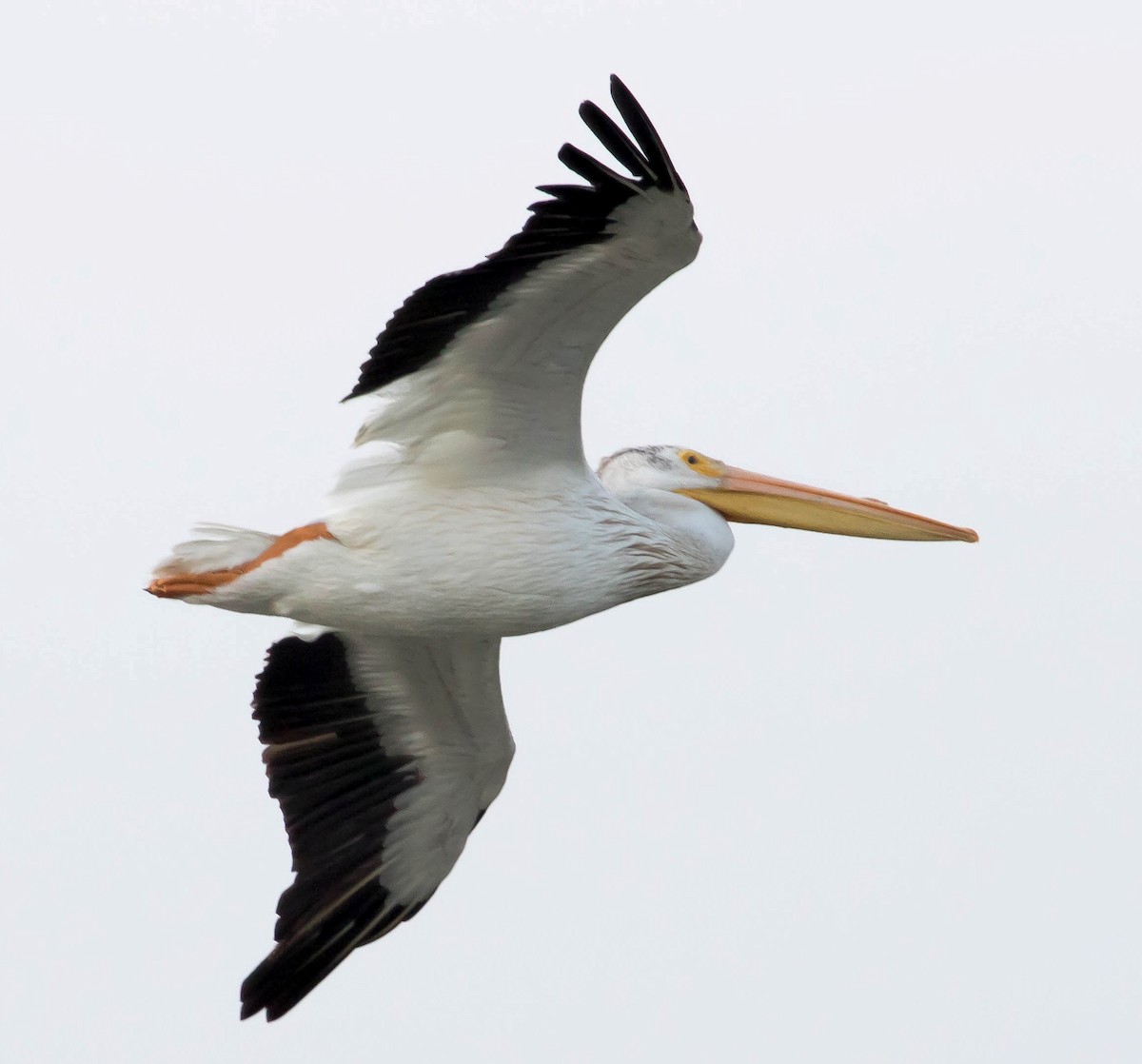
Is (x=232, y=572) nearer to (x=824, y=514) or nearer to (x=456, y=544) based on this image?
(x=456, y=544)

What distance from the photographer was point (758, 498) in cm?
994

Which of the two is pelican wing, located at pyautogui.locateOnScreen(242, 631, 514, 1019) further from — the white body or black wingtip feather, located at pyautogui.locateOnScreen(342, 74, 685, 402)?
black wingtip feather, located at pyautogui.locateOnScreen(342, 74, 685, 402)

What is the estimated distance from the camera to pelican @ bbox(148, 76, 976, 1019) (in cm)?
780

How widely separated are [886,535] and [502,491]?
91.8 inches

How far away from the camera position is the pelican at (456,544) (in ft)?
25.6

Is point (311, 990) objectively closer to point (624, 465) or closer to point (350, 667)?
point (350, 667)

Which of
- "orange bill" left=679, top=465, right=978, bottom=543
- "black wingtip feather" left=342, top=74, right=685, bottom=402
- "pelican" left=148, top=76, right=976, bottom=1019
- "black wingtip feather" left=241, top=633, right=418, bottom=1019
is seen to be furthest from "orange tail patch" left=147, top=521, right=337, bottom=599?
"orange bill" left=679, top=465, right=978, bottom=543

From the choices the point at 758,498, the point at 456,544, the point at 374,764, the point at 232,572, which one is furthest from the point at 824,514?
the point at 232,572

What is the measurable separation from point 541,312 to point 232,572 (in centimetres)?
185

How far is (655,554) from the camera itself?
351 inches

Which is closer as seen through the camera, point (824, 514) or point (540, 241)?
point (540, 241)

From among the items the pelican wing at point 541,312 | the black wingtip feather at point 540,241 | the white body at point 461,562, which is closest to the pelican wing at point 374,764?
the white body at point 461,562

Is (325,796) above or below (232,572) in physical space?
below

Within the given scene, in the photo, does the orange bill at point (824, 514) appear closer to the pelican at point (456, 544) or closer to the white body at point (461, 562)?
the pelican at point (456, 544)
